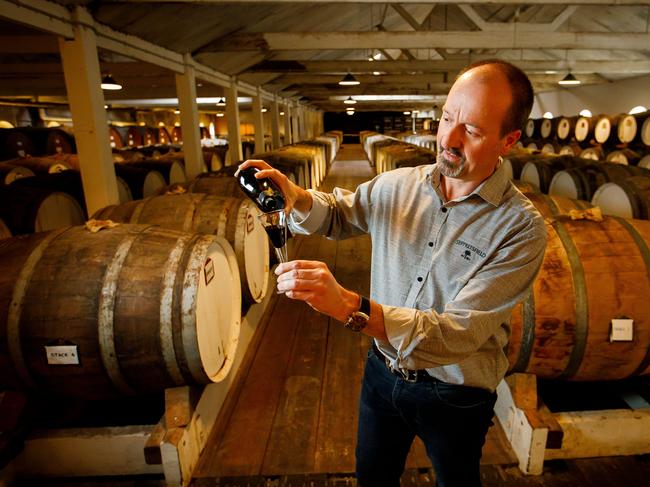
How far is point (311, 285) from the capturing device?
0.90 m

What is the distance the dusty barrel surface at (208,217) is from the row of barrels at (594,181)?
1.92 meters

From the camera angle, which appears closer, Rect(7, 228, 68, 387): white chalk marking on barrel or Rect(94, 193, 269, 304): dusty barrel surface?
Rect(7, 228, 68, 387): white chalk marking on barrel

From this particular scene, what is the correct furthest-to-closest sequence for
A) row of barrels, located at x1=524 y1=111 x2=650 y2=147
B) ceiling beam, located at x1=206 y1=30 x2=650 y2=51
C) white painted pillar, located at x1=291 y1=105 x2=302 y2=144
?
white painted pillar, located at x1=291 y1=105 x2=302 y2=144
row of barrels, located at x1=524 y1=111 x2=650 y2=147
ceiling beam, located at x1=206 y1=30 x2=650 y2=51

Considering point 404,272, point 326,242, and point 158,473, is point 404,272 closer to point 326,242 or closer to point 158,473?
point 158,473

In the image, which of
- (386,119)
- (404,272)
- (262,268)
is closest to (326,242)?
(262,268)

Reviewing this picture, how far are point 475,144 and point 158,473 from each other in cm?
231

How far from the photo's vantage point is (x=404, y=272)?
1.35m

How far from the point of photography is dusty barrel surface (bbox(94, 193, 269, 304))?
317 centimetres

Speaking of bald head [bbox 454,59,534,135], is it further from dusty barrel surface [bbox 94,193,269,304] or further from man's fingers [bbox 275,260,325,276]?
dusty barrel surface [bbox 94,193,269,304]

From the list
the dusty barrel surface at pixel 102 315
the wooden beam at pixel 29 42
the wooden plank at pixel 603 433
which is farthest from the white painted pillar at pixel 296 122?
the wooden plank at pixel 603 433

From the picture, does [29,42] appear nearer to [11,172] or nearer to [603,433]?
[11,172]

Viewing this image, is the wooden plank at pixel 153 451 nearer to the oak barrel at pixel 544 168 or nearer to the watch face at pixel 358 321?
the watch face at pixel 358 321

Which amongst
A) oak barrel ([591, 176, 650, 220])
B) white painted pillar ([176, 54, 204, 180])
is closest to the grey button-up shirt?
oak barrel ([591, 176, 650, 220])

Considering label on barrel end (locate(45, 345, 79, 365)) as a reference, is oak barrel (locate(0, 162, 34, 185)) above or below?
above
